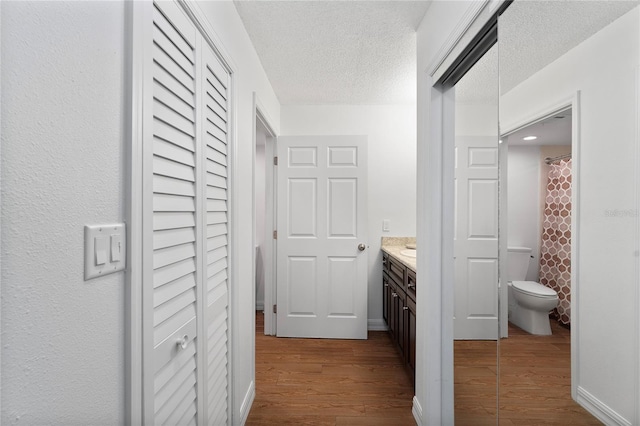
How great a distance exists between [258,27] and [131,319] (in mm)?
1827

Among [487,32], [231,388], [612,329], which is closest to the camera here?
[612,329]

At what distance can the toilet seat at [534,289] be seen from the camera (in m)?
0.92

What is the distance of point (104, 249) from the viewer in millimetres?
670

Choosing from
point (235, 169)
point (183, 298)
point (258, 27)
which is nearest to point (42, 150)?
point (183, 298)

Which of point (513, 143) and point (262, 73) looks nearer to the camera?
point (513, 143)

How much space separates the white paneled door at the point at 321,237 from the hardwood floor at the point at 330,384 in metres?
0.26

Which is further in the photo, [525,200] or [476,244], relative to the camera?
[476,244]

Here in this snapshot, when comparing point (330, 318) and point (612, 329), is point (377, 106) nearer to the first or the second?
point (330, 318)

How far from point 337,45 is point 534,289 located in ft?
6.15

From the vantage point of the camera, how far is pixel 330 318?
3.04 meters

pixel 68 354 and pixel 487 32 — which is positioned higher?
pixel 487 32

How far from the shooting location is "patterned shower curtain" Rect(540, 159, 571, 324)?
844mm

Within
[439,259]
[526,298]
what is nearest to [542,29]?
[526,298]

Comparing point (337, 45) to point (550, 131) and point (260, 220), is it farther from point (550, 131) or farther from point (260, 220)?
point (260, 220)
